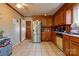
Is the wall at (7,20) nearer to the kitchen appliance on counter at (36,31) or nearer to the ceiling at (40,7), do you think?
the ceiling at (40,7)

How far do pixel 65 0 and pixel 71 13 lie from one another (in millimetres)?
4711

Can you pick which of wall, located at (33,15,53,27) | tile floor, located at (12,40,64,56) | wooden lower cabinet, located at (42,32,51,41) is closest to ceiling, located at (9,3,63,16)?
tile floor, located at (12,40,64,56)

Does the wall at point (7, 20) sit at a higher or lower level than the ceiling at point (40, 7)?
lower

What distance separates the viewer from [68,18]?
534 centimetres

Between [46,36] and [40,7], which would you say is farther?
[46,36]

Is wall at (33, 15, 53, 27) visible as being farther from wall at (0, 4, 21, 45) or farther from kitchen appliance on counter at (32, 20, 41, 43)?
wall at (0, 4, 21, 45)

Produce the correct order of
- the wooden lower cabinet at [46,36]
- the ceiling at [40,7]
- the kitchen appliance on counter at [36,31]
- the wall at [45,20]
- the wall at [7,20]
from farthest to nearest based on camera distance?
the wall at [45,20] < the wooden lower cabinet at [46,36] < the kitchen appliance on counter at [36,31] < the ceiling at [40,7] < the wall at [7,20]

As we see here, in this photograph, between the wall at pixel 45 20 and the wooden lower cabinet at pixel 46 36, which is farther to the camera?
the wall at pixel 45 20

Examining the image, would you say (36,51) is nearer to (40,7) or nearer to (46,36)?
(40,7)

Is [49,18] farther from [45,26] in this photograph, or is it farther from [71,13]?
[71,13]

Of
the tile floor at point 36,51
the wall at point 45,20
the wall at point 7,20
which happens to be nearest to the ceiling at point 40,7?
the wall at point 7,20

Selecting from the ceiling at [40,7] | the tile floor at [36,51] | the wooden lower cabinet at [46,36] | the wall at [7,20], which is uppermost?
the ceiling at [40,7]

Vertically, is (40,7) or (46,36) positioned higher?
(40,7)

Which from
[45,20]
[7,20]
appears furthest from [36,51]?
[45,20]
